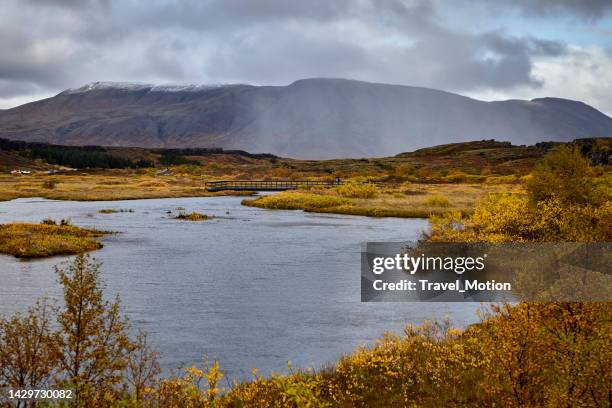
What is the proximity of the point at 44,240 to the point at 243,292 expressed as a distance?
775 inches

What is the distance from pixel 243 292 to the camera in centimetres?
2709

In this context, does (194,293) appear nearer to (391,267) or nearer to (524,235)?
(391,267)

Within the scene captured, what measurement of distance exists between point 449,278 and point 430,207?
1535 inches

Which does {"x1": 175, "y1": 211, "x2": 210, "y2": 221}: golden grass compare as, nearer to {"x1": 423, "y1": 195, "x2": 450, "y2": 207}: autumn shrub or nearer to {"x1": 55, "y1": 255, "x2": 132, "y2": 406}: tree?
{"x1": 423, "y1": 195, "x2": 450, "y2": 207}: autumn shrub

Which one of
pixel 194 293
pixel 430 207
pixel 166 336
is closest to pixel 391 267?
pixel 194 293

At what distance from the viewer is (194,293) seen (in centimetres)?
2684

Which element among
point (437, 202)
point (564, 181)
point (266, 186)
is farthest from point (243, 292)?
point (266, 186)

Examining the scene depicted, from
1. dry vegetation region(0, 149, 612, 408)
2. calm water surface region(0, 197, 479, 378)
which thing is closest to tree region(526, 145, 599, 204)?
calm water surface region(0, 197, 479, 378)

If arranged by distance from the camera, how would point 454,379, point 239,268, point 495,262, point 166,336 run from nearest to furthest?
point 454,379 < point 166,336 < point 495,262 < point 239,268

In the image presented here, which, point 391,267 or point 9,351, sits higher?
point 9,351

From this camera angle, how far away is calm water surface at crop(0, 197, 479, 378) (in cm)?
1877

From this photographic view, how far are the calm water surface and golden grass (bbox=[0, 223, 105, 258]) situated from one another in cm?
152

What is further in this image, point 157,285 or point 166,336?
point 157,285

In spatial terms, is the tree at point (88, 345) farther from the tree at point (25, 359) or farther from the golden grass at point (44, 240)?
the golden grass at point (44, 240)
